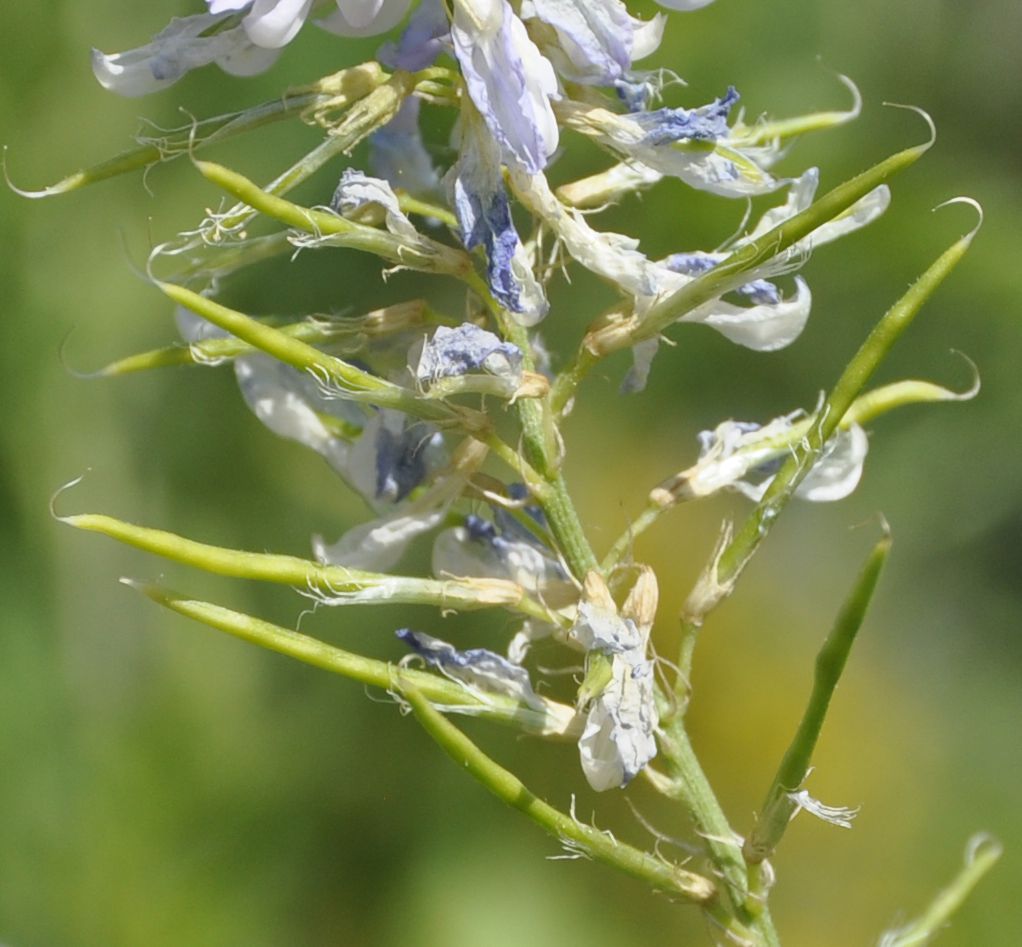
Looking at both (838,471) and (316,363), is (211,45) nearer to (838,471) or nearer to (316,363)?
(316,363)

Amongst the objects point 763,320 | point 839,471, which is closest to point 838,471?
point 839,471

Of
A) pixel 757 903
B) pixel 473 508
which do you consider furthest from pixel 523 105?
pixel 757 903

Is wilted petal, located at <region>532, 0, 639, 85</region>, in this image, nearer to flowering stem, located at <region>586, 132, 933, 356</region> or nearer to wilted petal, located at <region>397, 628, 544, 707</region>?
flowering stem, located at <region>586, 132, 933, 356</region>

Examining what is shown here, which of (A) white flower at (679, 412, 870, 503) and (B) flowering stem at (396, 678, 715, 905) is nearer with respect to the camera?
(B) flowering stem at (396, 678, 715, 905)

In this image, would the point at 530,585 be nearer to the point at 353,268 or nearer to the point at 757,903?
the point at 757,903

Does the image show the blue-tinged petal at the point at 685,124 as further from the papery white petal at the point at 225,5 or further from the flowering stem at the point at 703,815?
the flowering stem at the point at 703,815

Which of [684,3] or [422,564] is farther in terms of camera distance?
[422,564]

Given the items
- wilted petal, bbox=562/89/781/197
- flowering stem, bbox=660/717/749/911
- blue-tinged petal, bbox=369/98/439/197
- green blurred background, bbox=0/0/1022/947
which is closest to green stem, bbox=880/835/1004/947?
flowering stem, bbox=660/717/749/911

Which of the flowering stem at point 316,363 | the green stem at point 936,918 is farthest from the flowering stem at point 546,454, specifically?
the green stem at point 936,918
